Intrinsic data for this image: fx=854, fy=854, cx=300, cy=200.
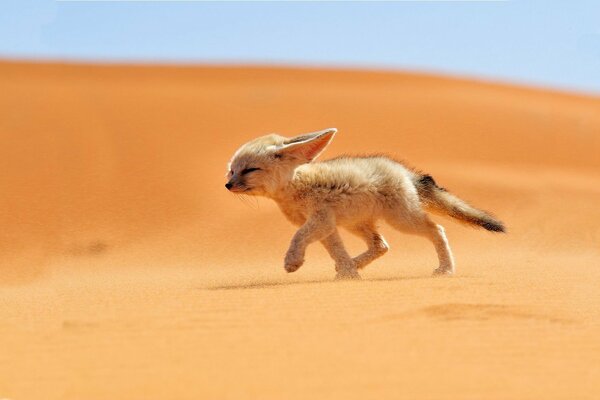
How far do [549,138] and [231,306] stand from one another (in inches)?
753

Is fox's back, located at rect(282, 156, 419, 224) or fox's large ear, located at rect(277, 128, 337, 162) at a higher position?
fox's large ear, located at rect(277, 128, 337, 162)

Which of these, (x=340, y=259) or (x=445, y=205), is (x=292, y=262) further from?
(x=445, y=205)

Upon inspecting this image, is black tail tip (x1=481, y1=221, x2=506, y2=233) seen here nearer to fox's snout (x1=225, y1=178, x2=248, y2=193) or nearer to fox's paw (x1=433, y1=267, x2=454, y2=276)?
fox's paw (x1=433, y1=267, x2=454, y2=276)

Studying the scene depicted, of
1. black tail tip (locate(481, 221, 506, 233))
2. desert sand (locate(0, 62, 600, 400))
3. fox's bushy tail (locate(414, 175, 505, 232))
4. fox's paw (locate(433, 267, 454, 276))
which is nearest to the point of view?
desert sand (locate(0, 62, 600, 400))

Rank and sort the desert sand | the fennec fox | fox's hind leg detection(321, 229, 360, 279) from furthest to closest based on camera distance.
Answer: fox's hind leg detection(321, 229, 360, 279), the fennec fox, the desert sand

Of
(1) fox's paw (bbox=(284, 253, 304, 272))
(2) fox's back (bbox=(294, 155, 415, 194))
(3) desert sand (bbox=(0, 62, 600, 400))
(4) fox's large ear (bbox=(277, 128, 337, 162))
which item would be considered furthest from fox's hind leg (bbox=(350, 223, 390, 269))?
(1) fox's paw (bbox=(284, 253, 304, 272))

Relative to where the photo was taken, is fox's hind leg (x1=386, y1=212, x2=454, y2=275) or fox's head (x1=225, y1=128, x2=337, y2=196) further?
fox's hind leg (x1=386, y1=212, x2=454, y2=275)

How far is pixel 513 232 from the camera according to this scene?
1527 cm

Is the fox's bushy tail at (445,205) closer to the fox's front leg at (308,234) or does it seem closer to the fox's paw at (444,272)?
the fox's paw at (444,272)

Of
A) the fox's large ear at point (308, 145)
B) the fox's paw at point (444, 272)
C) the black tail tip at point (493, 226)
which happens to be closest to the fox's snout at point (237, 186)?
the fox's large ear at point (308, 145)

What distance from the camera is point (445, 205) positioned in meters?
7.86

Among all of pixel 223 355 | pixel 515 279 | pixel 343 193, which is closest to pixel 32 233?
pixel 343 193

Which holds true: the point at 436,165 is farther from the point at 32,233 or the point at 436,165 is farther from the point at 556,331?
the point at 556,331

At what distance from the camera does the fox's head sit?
723 cm
